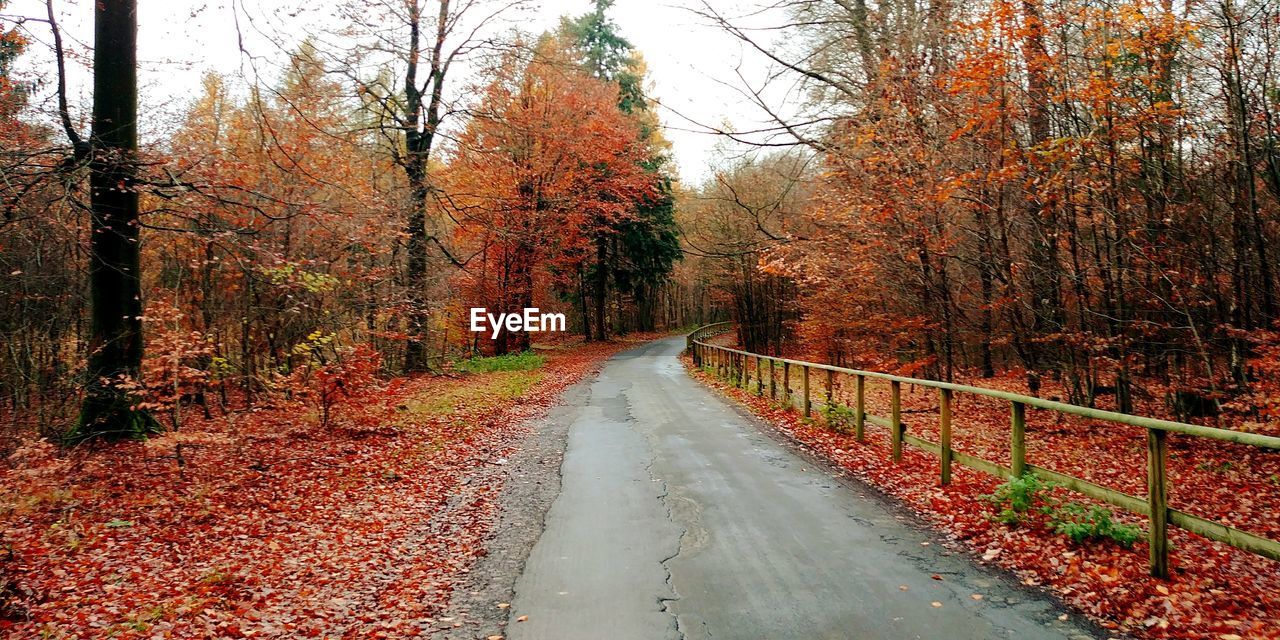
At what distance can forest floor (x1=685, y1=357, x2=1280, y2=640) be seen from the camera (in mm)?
3697

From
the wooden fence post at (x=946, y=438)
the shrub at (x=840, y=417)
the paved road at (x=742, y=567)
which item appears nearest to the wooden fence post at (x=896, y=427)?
the wooden fence post at (x=946, y=438)

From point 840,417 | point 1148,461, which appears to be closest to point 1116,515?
point 1148,461

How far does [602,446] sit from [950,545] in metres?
4.98

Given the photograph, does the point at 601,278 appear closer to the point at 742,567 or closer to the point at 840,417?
the point at 840,417

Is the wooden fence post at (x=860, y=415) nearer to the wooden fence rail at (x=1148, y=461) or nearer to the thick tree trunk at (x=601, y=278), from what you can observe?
the wooden fence rail at (x=1148, y=461)

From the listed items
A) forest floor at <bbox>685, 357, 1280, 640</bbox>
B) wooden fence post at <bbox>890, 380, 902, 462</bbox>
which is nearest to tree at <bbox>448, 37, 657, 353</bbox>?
forest floor at <bbox>685, 357, 1280, 640</bbox>

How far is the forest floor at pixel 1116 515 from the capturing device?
3.70 metres

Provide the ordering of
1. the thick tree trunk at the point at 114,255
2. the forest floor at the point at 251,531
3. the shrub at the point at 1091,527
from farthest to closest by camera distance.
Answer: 1. the thick tree trunk at the point at 114,255
2. the shrub at the point at 1091,527
3. the forest floor at the point at 251,531

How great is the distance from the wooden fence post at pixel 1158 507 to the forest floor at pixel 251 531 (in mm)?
4319

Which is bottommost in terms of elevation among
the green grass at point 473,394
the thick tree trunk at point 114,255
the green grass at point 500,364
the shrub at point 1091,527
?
the green grass at point 473,394

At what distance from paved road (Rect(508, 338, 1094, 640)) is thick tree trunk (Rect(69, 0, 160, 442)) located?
5.37 metres

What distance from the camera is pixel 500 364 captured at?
21.7 m

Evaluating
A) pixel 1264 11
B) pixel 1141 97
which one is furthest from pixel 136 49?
pixel 1264 11

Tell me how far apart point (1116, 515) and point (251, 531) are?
290 inches
